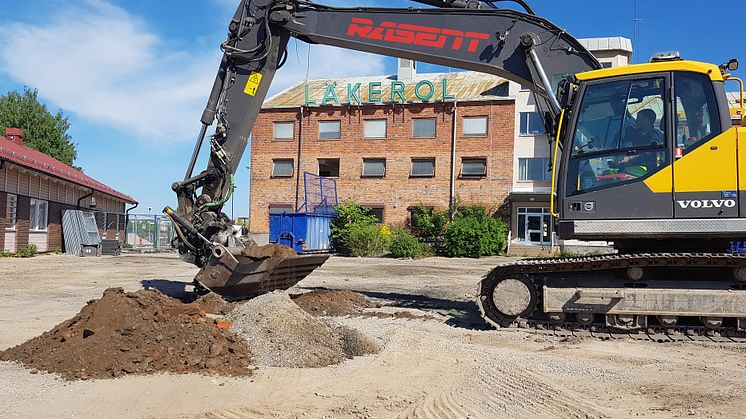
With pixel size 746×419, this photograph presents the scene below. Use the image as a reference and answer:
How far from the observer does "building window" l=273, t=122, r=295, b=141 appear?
39.8m

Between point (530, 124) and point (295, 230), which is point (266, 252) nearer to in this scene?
point (295, 230)

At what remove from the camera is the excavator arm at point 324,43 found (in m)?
8.85

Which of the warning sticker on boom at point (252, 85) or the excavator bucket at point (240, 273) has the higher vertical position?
the warning sticker on boom at point (252, 85)

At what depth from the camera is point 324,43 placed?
1008 centimetres

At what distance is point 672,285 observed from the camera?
785cm

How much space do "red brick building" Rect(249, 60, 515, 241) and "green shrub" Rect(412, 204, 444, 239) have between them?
1438 mm

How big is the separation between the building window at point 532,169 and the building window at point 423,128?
18.2ft

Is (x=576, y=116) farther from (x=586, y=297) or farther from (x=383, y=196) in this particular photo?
(x=383, y=196)

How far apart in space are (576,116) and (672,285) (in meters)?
2.46

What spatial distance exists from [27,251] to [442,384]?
2234cm

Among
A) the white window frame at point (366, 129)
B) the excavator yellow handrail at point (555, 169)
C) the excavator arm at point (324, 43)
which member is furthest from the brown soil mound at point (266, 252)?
the white window frame at point (366, 129)

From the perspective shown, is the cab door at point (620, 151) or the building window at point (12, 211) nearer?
the cab door at point (620, 151)

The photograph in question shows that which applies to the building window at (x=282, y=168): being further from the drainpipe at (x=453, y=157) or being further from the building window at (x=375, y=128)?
the drainpipe at (x=453, y=157)

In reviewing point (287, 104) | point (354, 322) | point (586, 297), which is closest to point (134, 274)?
point (354, 322)
